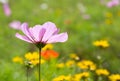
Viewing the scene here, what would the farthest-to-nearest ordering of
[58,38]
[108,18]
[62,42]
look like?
[108,18] → [62,42] → [58,38]

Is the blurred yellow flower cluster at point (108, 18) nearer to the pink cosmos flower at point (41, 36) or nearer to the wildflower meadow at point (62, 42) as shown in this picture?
the wildflower meadow at point (62, 42)

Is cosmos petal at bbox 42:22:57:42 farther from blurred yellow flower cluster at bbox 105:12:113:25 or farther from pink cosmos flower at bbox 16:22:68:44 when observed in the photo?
blurred yellow flower cluster at bbox 105:12:113:25

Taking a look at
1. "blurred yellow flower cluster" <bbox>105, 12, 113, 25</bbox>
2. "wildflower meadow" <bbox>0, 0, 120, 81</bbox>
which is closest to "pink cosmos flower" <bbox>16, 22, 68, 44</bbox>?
"wildflower meadow" <bbox>0, 0, 120, 81</bbox>

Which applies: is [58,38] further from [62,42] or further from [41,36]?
[62,42]

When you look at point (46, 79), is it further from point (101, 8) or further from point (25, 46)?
point (101, 8)

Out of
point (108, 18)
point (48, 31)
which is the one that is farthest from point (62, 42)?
point (48, 31)

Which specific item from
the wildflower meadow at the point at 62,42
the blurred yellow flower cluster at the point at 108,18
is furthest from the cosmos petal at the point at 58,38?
the blurred yellow flower cluster at the point at 108,18

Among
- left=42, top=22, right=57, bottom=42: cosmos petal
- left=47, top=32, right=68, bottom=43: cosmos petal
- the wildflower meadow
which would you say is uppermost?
the wildflower meadow

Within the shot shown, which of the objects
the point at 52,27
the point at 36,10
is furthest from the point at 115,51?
the point at 52,27

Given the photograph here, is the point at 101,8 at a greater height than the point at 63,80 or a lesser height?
greater
